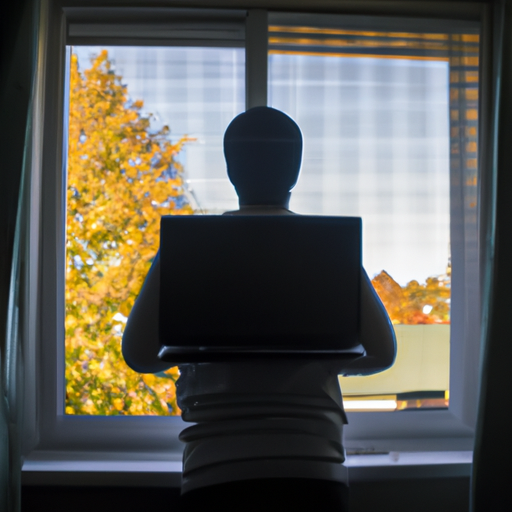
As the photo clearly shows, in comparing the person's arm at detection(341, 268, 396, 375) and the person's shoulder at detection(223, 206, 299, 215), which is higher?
the person's shoulder at detection(223, 206, 299, 215)

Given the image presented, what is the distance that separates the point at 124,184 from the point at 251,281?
0.99 meters

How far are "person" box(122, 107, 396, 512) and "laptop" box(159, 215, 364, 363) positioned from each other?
13 centimetres

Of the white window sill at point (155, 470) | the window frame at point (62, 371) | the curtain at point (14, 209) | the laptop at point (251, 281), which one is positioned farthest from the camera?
the window frame at point (62, 371)

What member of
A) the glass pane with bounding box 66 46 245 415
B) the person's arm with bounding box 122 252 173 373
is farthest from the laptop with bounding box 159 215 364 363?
the glass pane with bounding box 66 46 245 415

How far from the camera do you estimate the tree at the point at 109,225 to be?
5.57ft

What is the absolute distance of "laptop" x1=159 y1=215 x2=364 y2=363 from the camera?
85cm

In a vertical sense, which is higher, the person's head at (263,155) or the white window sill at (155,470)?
the person's head at (263,155)

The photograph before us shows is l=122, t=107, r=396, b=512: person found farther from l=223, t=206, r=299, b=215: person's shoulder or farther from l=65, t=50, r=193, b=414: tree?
l=65, t=50, r=193, b=414: tree

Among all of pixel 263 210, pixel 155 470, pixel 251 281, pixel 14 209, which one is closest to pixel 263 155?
pixel 263 210

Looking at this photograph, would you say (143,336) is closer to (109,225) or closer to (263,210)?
(263,210)

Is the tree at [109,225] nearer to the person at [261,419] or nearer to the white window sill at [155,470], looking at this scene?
the white window sill at [155,470]

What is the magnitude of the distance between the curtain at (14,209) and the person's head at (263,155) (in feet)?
2.27

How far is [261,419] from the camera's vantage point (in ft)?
3.15

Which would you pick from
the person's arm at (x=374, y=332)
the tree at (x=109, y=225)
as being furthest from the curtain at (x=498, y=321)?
the tree at (x=109, y=225)
